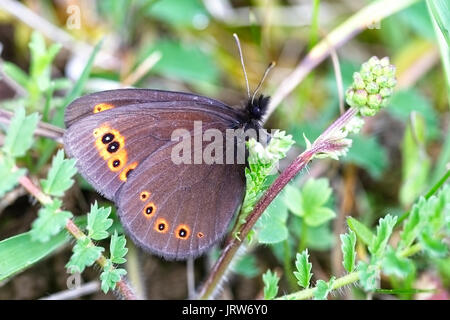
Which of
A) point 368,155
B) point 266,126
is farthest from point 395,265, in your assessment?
point 266,126

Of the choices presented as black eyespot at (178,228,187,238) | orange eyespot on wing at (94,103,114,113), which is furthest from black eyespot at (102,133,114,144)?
black eyespot at (178,228,187,238)

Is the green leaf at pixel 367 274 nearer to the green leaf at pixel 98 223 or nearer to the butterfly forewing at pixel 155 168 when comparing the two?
the butterfly forewing at pixel 155 168

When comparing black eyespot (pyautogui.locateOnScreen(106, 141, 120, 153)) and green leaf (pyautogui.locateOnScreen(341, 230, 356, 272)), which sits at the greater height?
black eyespot (pyautogui.locateOnScreen(106, 141, 120, 153))

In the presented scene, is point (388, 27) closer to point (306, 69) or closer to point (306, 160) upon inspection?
point (306, 69)

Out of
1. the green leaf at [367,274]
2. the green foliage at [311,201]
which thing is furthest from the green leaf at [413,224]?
the green foliage at [311,201]

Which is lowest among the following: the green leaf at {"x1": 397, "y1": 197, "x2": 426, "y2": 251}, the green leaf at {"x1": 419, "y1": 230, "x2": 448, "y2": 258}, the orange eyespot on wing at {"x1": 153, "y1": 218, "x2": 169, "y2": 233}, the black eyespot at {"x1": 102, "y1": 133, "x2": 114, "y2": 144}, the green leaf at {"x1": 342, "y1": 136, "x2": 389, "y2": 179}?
the green leaf at {"x1": 419, "y1": 230, "x2": 448, "y2": 258}

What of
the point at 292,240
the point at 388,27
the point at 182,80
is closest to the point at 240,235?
the point at 292,240

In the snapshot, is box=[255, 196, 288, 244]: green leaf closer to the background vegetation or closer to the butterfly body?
the background vegetation

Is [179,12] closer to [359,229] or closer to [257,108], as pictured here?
[257,108]
